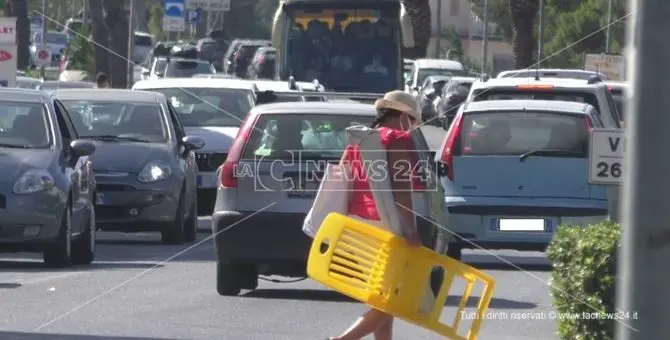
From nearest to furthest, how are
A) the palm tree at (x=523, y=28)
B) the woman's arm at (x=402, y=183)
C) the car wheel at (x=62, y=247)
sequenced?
the woman's arm at (x=402, y=183), the car wheel at (x=62, y=247), the palm tree at (x=523, y=28)

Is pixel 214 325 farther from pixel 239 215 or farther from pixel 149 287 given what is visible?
pixel 149 287

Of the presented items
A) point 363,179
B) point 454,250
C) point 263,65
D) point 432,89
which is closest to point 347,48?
point 432,89

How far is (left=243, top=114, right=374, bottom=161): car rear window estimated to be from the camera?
37.6ft

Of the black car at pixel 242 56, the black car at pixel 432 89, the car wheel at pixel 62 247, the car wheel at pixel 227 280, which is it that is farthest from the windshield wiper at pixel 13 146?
the black car at pixel 242 56

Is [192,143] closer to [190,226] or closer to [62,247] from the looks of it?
[190,226]

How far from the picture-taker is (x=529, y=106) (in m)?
14.6

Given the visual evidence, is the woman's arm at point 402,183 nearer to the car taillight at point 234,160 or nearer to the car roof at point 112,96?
the car taillight at point 234,160

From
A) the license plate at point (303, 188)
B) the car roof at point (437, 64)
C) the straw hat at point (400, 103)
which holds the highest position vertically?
the straw hat at point (400, 103)

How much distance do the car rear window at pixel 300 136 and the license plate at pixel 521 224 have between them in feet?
11.0

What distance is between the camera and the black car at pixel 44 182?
13.5 metres

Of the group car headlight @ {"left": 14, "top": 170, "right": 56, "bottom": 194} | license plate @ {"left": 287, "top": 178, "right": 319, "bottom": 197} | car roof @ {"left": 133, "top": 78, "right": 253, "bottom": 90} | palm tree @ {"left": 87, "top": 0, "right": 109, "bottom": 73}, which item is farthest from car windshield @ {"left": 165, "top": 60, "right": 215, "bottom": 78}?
license plate @ {"left": 287, "top": 178, "right": 319, "bottom": 197}

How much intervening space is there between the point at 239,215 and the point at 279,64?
19.2 m

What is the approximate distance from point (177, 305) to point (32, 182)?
286 centimetres

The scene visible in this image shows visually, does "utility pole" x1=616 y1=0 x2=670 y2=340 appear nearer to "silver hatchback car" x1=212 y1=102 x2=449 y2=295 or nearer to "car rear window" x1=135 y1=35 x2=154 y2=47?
"silver hatchback car" x1=212 y1=102 x2=449 y2=295
